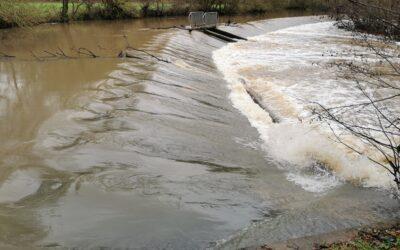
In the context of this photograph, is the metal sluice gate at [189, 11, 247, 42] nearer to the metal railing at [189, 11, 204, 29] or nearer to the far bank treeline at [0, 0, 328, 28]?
the metal railing at [189, 11, 204, 29]

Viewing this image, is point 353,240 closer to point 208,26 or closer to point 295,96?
point 295,96

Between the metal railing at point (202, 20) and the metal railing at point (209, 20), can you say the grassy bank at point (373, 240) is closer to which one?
the metal railing at point (202, 20)

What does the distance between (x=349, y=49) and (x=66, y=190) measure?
73.0ft

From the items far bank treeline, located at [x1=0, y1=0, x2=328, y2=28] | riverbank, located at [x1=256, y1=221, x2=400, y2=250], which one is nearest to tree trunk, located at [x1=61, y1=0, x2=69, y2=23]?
far bank treeline, located at [x1=0, y1=0, x2=328, y2=28]

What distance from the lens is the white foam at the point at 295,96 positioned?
8328 millimetres

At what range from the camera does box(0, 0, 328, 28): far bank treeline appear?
84.7 feet

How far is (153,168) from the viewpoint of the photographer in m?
7.66

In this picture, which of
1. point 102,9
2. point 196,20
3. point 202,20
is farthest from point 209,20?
point 102,9

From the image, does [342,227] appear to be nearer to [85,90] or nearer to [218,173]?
[218,173]

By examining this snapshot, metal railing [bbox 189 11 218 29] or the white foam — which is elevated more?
metal railing [bbox 189 11 218 29]

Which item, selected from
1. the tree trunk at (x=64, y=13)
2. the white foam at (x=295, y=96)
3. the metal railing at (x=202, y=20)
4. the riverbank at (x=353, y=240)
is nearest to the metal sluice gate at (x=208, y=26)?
the metal railing at (x=202, y=20)

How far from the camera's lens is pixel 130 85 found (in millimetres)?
13000

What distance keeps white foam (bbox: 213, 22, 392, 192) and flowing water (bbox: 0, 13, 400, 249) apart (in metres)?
0.08

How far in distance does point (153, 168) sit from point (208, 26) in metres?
23.3
